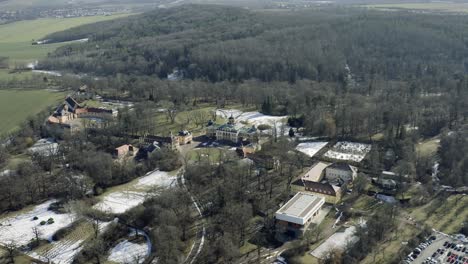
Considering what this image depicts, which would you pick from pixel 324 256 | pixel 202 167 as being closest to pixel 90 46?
pixel 202 167

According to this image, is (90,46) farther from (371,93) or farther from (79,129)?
(371,93)

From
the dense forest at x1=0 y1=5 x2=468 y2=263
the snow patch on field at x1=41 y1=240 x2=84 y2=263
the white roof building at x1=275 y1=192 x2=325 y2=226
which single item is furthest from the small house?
the white roof building at x1=275 y1=192 x2=325 y2=226

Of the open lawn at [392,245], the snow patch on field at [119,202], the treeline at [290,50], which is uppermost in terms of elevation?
the treeline at [290,50]

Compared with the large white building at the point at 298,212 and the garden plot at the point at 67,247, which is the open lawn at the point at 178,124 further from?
the large white building at the point at 298,212

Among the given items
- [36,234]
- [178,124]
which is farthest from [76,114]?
[36,234]

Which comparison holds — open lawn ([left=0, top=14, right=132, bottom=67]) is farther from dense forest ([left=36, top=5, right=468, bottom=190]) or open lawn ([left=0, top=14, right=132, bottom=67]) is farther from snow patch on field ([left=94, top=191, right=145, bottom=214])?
snow patch on field ([left=94, top=191, right=145, bottom=214])

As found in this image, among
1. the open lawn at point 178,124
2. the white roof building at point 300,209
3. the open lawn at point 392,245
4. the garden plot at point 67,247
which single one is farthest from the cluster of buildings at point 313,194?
the open lawn at point 178,124
